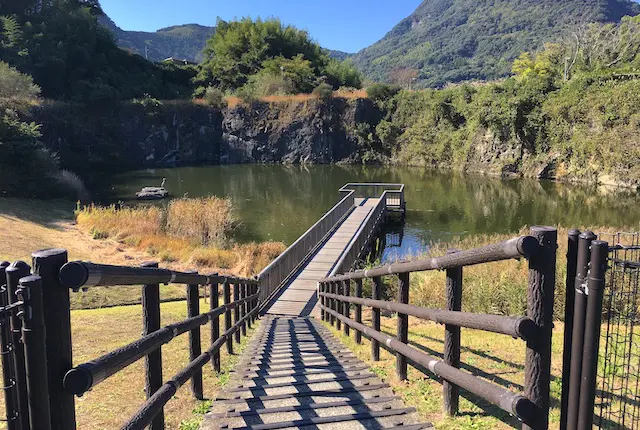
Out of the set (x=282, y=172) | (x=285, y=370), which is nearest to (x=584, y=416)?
(x=285, y=370)

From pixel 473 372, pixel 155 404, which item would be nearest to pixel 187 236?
pixel 473 372

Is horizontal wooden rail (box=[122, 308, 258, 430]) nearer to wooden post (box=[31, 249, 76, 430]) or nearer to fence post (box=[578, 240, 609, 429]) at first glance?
wooden post (box=[31, 249, 76, 430])

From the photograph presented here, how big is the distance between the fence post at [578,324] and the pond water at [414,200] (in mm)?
16695

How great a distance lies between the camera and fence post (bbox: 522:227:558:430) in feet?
6.21

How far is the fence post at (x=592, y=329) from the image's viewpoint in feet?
6.53

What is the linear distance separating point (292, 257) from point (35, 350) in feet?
40.8

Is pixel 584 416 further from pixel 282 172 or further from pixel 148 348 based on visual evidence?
pixel 282 172

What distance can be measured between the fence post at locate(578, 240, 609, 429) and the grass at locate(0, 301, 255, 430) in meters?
2.24

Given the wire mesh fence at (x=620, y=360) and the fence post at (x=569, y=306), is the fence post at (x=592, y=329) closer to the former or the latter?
the fence post at (x=569, y=306)

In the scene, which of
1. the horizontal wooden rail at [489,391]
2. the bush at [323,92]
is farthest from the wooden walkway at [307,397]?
the bush at [323,92]

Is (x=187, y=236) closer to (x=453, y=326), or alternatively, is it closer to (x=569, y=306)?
(x=453, y=326)

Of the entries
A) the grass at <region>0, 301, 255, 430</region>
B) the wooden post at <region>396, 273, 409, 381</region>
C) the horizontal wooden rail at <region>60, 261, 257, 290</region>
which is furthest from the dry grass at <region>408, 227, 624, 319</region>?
the horizontal wooden rail at <region>60, 261, 257, 290</region>

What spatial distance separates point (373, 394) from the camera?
354 centimetres

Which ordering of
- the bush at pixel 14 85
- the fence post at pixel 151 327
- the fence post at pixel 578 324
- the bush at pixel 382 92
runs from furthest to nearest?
the bush at pixel 382 92 → the bush at pixel 14 85 → the fence post at pixel 151 327 → the fence post at pixel 578 324
